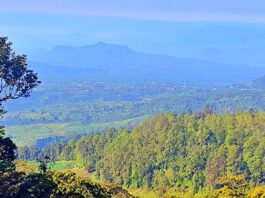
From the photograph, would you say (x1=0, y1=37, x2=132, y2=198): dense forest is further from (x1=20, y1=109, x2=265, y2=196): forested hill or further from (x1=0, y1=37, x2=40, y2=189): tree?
(x1=20, y1=109, x2=265, y2=196): forested hill

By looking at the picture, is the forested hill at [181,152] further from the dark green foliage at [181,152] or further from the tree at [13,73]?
the tree at [13,73]

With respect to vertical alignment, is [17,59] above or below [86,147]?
above

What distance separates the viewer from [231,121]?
4919 inches

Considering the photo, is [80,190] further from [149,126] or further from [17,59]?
[149,126]

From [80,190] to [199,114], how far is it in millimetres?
106690

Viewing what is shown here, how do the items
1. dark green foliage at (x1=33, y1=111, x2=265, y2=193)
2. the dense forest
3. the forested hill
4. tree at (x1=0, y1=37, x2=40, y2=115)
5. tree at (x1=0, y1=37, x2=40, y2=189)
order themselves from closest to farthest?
the dense forest < tree at (x1=0, y1=37, x2=40, y2=189) < tree at (x1=0, y1=37, x2=40, y2=115) < the forested hill < dark green foliage at (x1=33, y1=111, x2=265, y2=193)

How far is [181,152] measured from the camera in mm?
124000

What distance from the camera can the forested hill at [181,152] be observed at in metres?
112

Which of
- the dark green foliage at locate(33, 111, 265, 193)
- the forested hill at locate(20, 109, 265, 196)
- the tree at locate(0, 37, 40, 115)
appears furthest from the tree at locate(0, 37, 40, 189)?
the dark green foliage at locate(33, 111, 265, 193)

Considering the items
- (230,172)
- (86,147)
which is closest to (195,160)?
(230,172)

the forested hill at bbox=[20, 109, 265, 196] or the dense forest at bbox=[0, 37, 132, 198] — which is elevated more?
the dense forest at bbox=[0, 37, 132, 198]

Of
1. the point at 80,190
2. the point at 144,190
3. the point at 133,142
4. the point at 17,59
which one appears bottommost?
the point at 144,190

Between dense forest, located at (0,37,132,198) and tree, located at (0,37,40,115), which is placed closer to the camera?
dense forest, located at (0,37,132,198)

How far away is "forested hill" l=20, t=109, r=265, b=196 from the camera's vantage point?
111562mm
